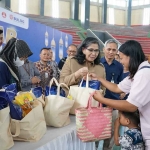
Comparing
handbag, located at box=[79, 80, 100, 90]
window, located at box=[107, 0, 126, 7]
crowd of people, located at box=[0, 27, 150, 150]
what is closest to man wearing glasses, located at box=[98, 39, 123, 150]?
crowd of people, located at box=[0, 27, 150, 150]

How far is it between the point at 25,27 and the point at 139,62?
281 centimetres

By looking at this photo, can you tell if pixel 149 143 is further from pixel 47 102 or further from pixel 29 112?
pixel 29 112

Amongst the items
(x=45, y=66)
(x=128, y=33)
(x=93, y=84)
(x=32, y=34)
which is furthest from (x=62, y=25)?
(x=93, y=84)

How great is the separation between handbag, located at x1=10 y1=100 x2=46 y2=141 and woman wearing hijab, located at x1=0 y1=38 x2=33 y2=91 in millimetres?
426

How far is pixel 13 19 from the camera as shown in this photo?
3.48 m

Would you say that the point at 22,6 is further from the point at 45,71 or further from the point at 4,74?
the point at 4,74

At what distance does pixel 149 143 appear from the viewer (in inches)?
56.5

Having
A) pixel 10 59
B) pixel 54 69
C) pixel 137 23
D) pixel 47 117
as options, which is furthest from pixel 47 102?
pixel 137 23

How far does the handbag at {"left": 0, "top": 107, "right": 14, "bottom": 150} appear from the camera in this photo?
0.98 m

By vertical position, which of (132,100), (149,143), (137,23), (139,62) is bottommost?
(149,143)

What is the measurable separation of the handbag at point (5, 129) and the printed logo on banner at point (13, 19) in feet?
8.16

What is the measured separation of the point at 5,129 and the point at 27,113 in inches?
6.9

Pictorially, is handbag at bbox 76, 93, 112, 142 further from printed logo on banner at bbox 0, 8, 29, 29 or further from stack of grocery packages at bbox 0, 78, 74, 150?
printed logo on banner at bbox 0, 8, 29, 29

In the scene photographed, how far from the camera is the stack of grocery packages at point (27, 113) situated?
3.34 feet
